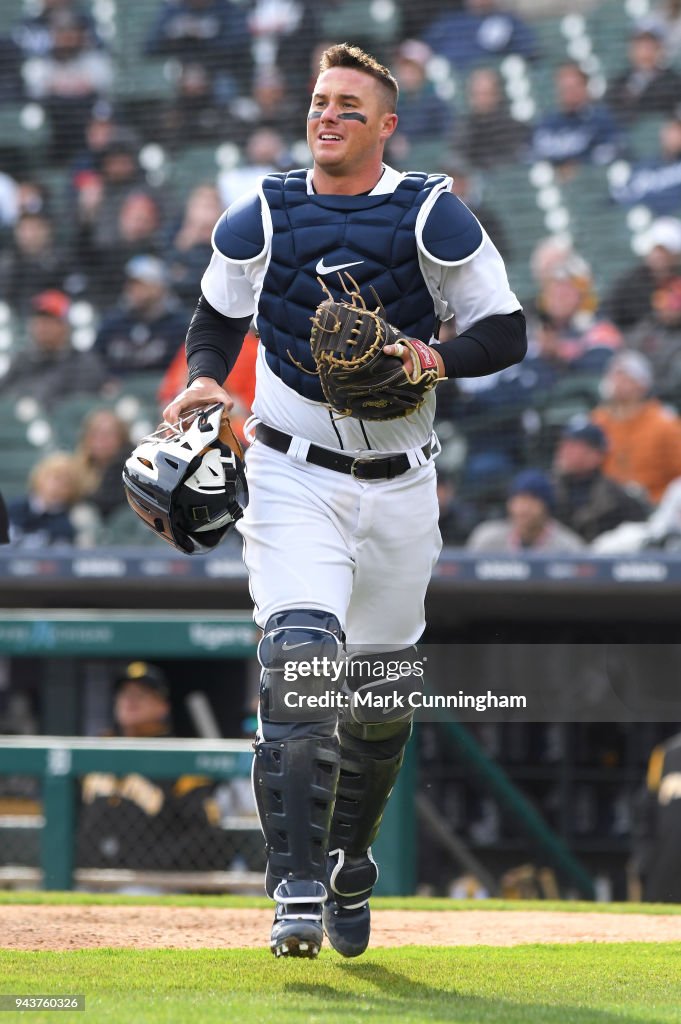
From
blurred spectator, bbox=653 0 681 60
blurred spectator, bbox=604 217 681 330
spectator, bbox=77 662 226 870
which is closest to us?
spectator, bbox=77 662 226 870

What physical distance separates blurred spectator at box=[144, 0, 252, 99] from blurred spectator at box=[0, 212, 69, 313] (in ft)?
6.47

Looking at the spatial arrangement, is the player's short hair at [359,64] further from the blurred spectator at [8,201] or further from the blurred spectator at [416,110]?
the blurred spectator at [8,201]

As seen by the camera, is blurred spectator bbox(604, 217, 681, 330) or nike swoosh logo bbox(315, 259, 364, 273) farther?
blurred spectator bbox(604, 217, 681, 330)

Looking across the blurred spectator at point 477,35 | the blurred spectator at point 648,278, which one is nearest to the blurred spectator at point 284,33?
the blurred spectator at point 477,35

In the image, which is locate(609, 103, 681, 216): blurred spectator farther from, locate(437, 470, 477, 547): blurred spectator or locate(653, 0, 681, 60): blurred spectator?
locate(437, 470, 477, 547): blurred spectator

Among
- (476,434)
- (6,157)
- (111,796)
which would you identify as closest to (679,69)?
(476,434)

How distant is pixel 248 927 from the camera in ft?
14.0

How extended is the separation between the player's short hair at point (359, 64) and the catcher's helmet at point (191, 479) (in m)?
0.84

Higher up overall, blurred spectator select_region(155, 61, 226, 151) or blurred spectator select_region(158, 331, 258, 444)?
blurred spectator select_region(155, 61, 226, 151)

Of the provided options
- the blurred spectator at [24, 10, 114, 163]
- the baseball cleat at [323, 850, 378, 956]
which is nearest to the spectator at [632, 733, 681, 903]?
the baseball cleat at [323, 850, 378, 956]

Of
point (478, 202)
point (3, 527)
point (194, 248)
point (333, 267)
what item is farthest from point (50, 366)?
point (333, 267)

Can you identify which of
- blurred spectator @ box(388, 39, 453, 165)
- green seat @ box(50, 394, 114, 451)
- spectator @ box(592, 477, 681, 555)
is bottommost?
spectator @ box(592, 477, 681, 555)

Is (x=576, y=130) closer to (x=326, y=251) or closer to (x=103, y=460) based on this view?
(x=103, y=460)

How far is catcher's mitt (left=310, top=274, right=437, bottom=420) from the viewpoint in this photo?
10.2 feet
